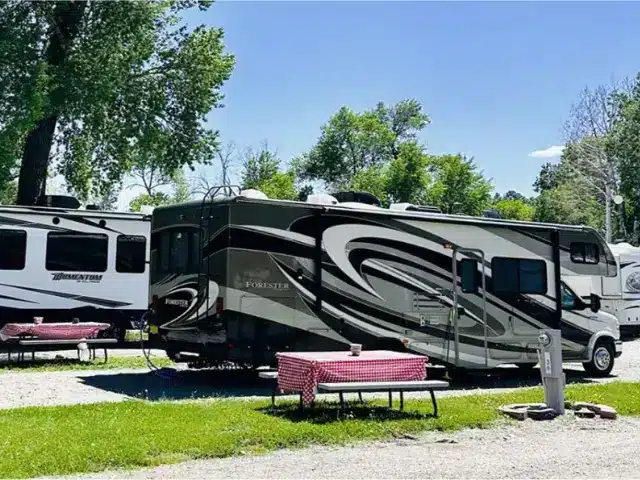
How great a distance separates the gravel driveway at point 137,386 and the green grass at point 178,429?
124 centimetres

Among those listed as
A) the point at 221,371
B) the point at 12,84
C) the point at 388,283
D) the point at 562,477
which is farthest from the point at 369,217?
the point at 12,84

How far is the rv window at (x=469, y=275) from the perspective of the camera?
527 inches

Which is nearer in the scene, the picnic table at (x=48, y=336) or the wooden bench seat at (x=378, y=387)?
the wooden bench seat at (x=378, y=387)

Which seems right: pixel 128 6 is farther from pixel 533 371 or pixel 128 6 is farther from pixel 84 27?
pixel 533 371

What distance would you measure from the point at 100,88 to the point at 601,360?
16407mm

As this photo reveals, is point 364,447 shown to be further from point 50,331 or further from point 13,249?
point 13,249

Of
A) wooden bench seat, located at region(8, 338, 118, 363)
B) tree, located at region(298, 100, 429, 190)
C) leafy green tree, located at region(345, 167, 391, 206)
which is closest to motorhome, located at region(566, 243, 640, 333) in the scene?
wooden bench seat, located at region(8, 338, 118, 363)

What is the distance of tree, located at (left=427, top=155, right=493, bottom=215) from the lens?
5556cm

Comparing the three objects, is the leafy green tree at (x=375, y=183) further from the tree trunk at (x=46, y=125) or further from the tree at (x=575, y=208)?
the tree trunk at (x=46, y=125)

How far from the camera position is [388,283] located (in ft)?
41.7

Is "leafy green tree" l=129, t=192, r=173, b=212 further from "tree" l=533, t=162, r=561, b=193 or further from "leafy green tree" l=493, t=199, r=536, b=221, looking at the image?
"tree" l=533, t=162, r=561, b=193

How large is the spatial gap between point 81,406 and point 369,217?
557 centimetres

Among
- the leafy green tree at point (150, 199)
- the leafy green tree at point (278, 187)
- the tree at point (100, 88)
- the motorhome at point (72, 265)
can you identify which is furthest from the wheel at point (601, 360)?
the leafy green tree at point (150, 199)

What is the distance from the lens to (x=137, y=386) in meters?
11.8
